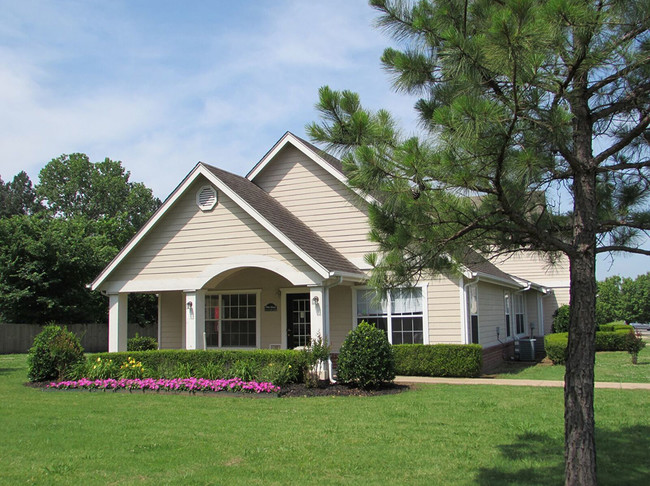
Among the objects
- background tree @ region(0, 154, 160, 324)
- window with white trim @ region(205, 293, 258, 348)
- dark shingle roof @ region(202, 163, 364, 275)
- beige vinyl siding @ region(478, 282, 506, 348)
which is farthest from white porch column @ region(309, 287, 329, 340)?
background tree @ region(0, 154, 160, 324)

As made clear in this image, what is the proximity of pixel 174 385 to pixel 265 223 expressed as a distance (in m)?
4.42

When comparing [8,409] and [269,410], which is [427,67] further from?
[8,409]

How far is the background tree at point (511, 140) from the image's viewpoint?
4848 millimetres

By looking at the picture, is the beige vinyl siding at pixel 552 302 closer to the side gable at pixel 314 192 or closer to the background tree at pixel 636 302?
the side gable at pixel 314 192

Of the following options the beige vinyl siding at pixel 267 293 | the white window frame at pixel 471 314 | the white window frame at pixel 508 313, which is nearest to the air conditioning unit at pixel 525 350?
the white window frame at pixel 508 313

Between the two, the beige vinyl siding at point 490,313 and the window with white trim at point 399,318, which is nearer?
the window with white trim at point 399,318

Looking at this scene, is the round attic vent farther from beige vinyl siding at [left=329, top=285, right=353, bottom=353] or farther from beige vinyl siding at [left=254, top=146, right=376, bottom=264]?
beige vinyl siding at [left=329, top=285, right=353, bottom=353]

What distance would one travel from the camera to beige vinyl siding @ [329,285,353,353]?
16828mm

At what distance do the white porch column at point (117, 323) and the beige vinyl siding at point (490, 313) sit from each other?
1021 centimetres

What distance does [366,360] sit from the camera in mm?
12953

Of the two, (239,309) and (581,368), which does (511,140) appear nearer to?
(581,368)

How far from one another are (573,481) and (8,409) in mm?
10068

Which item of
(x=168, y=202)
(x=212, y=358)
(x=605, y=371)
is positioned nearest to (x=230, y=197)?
(x=168, y=202)

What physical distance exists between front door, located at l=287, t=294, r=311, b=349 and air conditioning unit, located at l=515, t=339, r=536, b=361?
326 inches
